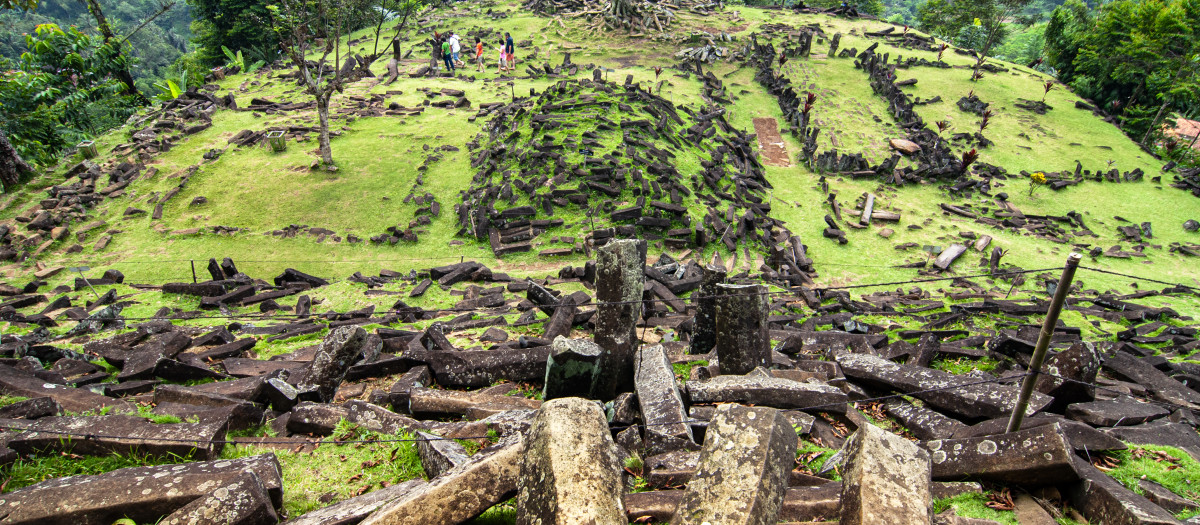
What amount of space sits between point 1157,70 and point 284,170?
40.7 meters

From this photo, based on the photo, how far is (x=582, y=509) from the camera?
8.64 ft

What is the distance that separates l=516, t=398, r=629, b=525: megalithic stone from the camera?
2660 millimetres

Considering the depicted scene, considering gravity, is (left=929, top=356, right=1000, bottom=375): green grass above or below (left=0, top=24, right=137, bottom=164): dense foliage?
below

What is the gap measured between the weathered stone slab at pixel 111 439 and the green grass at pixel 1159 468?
7387 mm

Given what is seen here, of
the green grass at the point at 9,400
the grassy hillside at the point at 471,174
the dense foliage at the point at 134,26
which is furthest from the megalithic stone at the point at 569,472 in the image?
the dense foliage at the point at 134,26

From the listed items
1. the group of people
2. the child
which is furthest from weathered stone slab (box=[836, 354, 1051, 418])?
the child

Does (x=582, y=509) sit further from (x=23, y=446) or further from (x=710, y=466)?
(x=23, y=446)

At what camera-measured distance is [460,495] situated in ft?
10.4

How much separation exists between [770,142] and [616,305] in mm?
18242

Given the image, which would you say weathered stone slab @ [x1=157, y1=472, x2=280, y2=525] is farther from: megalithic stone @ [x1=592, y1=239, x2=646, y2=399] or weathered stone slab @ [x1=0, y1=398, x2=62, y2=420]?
megalithic stone @ [x1=592, y1=239, x2=646, y2=399]

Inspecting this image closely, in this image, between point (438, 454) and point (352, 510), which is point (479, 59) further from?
point (352, 510)

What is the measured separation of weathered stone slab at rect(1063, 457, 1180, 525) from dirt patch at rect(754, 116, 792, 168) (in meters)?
17.3

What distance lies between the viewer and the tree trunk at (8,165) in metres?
14.9

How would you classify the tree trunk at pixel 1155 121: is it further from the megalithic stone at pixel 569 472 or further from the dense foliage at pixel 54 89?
the dense foliage at pixel 54 89
